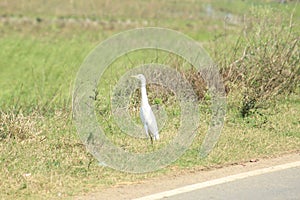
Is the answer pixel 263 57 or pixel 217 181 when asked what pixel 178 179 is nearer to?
pixel 217 181

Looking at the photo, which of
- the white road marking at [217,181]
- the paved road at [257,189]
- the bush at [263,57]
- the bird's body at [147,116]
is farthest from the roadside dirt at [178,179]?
the bush at [263,57]

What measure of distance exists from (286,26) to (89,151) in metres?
4.76

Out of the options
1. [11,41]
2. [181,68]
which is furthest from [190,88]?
[11,41]

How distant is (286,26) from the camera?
938 centimetres

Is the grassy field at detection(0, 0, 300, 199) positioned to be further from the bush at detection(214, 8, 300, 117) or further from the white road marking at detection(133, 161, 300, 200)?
the white road marking at detection(133, 161, 300, 200)

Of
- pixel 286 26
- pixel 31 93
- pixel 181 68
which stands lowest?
pixel 31 93

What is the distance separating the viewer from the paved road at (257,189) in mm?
5089

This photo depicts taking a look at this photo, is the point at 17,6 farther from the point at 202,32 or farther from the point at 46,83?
the point at 46,83

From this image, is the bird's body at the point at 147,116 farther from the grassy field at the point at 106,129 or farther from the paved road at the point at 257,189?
the paved road at the point at 257,189

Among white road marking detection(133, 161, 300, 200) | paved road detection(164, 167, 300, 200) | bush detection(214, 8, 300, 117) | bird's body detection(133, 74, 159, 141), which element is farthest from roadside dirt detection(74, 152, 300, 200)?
bush detection(214, 8, 300, 117)

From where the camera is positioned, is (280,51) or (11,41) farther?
(11,41)

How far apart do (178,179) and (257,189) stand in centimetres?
79

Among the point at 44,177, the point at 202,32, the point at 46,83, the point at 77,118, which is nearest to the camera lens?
the point at 44,177

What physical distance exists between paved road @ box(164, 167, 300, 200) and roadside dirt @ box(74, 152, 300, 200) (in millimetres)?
223
